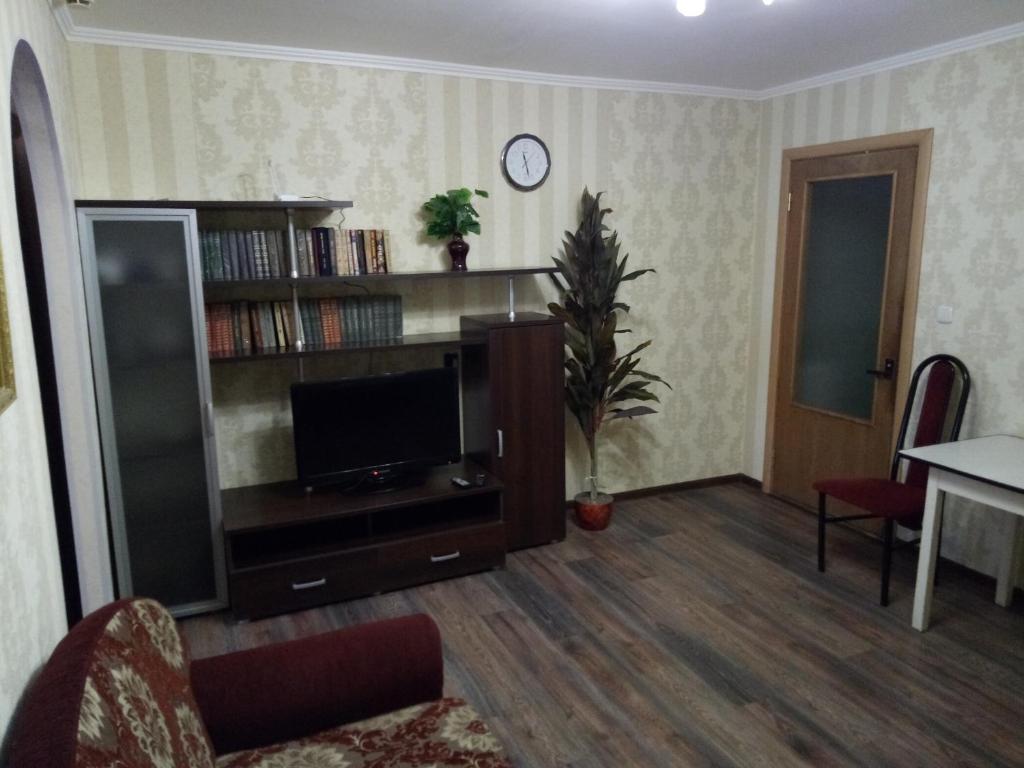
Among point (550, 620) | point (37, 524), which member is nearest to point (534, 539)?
point (550, 620)

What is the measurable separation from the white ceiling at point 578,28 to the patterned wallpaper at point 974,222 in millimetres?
180

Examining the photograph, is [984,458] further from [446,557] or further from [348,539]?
[348,539]

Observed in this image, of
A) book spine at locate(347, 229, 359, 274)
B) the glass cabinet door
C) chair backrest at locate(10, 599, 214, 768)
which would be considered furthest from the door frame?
chair backrest at locate(10, 599, 214, 768)

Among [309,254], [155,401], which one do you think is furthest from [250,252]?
[155,401]

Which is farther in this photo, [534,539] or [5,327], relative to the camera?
[534,539]

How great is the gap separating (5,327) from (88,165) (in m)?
2.29

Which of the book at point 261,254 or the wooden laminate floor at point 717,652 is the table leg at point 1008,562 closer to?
the wooden laminate floor at point 717,652

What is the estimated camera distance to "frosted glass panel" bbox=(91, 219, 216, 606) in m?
2.86

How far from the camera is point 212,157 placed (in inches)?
130

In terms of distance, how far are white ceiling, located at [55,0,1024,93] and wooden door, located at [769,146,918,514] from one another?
658 mm

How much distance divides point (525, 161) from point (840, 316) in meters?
1.98

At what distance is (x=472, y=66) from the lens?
3.69 metres

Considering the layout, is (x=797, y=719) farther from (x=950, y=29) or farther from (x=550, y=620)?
(x=950, y=29)

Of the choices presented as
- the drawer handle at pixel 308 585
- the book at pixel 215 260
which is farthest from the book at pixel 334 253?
the drawer handle at pixel 308 585
